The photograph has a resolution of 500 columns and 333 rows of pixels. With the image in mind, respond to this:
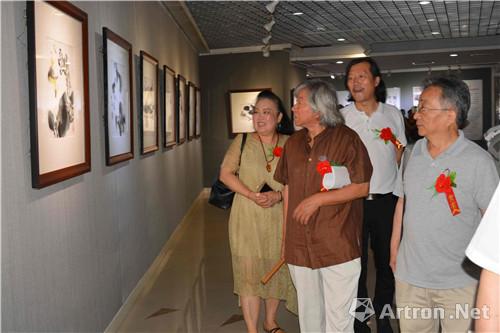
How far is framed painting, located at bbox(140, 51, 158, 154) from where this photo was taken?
546cm

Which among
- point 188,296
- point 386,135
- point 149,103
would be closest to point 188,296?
point 188,296

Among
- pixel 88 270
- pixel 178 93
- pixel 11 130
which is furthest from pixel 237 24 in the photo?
pixel 11 130

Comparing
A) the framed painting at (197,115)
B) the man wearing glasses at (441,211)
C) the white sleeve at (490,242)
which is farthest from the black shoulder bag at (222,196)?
the framed painting at (197,115)

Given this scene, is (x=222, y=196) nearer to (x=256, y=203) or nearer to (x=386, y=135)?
(x=256, y=203)

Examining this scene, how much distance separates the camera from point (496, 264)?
111 centimetres

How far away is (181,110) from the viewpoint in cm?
860

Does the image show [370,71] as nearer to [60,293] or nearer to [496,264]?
[60,293]

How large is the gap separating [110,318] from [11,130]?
2.13 m

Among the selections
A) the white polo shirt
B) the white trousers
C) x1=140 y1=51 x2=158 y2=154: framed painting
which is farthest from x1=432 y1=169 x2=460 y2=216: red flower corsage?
x1=140 y1=51 x2=158 y2=154: framed painting

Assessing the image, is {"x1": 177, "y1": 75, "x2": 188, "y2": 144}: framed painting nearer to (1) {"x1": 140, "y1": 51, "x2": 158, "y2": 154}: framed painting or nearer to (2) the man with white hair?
(1) {"x1": 140, "y1": 51, "x2": 158, "y2": 154}: framed painting

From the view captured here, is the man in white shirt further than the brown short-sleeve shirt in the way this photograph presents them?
Yes

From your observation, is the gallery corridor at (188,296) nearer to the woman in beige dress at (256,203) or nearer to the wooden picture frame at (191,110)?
the woman in beige dress at (256,203)

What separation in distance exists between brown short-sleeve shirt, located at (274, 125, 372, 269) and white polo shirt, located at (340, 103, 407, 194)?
2.32 feet

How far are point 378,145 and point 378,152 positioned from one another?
0.16ft
